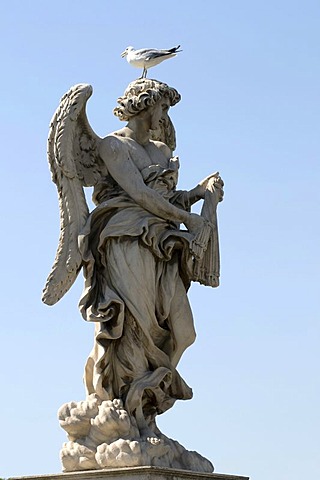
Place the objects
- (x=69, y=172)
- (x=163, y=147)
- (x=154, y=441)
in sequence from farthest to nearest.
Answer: (x=163, y=147), (x=69, y=172), (x=154, y=441)

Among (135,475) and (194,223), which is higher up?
(194,223)

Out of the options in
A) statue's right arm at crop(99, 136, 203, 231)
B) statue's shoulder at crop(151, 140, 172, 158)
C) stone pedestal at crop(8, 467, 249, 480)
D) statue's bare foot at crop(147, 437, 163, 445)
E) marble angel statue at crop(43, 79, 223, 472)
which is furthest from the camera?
statue's shoulder at crop(151, 140, 172, 158)

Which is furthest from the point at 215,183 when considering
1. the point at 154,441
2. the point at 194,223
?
the point at 154,441

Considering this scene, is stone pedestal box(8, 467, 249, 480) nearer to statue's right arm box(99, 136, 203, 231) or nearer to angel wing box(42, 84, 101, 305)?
angel wing box(42, 84, 101, 305)

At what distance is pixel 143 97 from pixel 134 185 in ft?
3.31

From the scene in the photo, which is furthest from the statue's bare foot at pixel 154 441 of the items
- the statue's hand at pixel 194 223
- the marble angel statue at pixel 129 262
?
the statue's hand at pixel 194 223

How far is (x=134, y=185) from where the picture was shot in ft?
51.1

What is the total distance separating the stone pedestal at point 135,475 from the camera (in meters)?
14.4

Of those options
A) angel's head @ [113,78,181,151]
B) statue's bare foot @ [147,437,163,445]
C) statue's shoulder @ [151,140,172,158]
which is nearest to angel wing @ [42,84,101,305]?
angel's head @ [113,78,181,151]

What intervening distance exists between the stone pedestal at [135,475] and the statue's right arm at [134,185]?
2.54 metres

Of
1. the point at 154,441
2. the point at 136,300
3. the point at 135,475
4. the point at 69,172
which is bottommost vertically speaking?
the point at 135,475

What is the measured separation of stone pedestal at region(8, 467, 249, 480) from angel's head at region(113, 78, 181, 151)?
3.75 meters

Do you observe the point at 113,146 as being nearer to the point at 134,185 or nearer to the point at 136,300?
the point at 134,185

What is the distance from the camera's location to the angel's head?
52.4 feet
